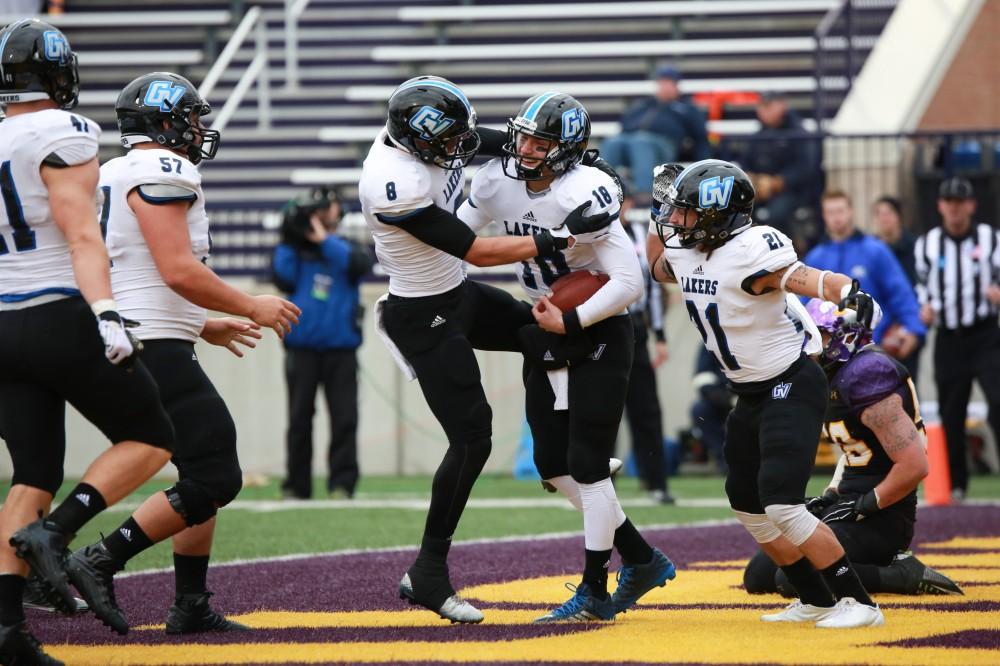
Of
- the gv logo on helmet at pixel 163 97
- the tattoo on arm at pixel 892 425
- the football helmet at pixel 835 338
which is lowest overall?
the tattoo on arm at pixel 892 425

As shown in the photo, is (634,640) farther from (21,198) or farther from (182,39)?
(182,39)

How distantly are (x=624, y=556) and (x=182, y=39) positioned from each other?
13.3m

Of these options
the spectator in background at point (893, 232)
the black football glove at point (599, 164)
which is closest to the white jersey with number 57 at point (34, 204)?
the black football glove at point (599, 164)

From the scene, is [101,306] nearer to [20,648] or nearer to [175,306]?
[175,306]

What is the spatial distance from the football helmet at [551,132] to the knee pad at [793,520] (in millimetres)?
1363

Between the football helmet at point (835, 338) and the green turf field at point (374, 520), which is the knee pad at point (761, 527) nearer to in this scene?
the football helmet at point (835, 338)

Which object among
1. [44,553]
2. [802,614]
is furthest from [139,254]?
[802,614]

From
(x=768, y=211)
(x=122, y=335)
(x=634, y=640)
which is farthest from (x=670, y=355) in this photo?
(x=122, y=335)

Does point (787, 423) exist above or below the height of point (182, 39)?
below

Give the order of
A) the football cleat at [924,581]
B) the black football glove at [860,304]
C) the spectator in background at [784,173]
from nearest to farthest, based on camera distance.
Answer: the black football glove at [860,304] → the football cleat at [924,581] → the spectator in background at [784,173]

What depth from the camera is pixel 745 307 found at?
490 cm

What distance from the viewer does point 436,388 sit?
511 centimetres

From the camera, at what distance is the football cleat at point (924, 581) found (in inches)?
214

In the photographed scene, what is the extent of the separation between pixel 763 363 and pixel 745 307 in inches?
7.6
